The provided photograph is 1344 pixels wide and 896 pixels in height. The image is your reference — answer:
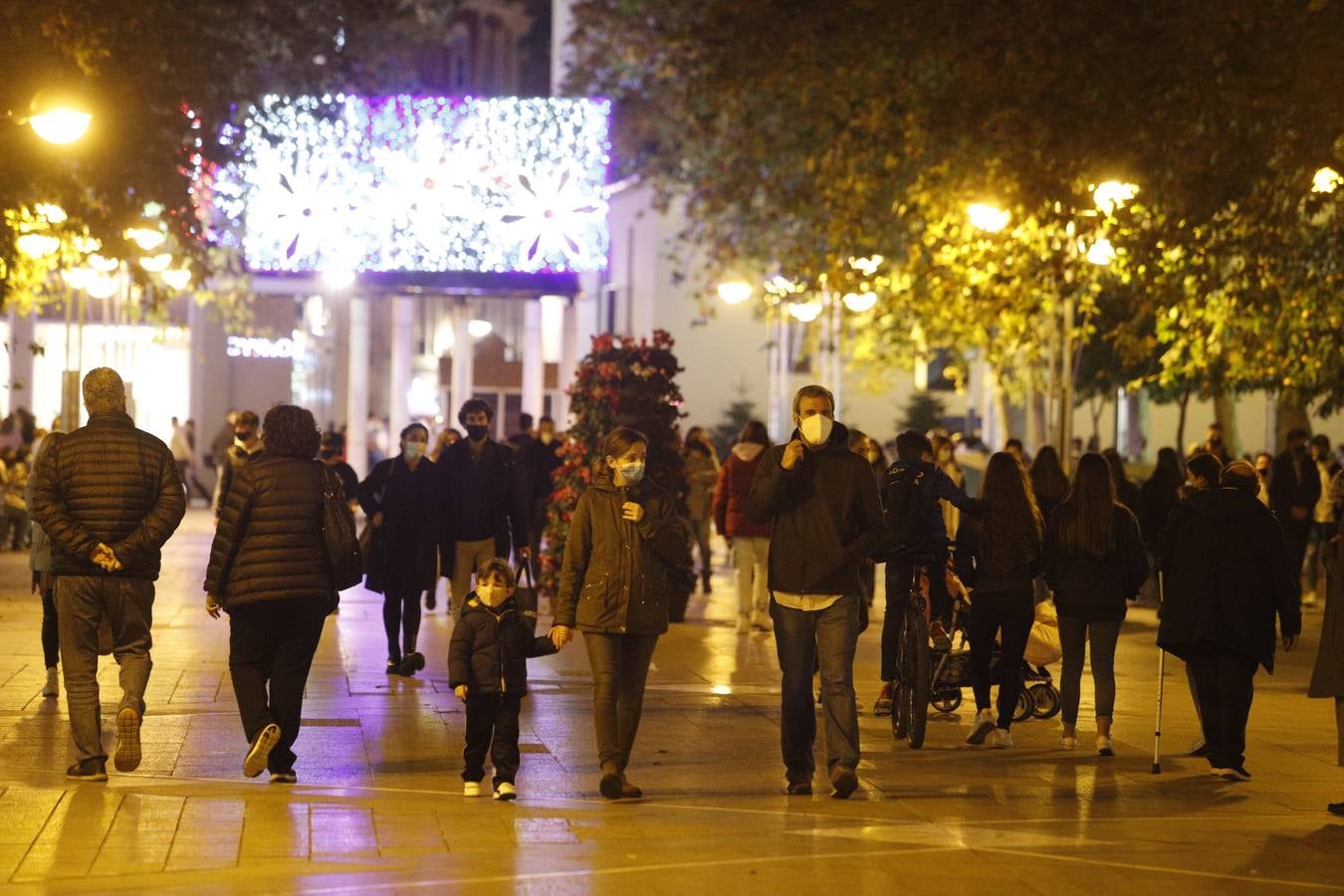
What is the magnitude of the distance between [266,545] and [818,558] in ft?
8.08

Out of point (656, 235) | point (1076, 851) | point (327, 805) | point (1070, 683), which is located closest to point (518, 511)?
point (1070, 683)

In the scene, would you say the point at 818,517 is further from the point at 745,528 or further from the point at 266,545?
the point at 745,528

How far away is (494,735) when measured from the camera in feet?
31.6

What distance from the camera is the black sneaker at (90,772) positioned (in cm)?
974

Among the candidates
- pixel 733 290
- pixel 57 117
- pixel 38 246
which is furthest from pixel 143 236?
pixel 733 290

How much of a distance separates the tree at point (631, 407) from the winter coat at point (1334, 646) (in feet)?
28.5

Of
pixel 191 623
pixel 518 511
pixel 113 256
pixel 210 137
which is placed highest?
pixel 210 137

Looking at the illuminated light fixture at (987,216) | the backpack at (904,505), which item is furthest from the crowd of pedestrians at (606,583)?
the illuminated light fixture at (987,216)

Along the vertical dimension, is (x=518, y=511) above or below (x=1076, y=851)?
above

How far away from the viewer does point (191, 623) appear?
18.2 metres

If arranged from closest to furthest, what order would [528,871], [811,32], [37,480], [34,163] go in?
[528,871] → [37,480] → [34,163] → [811,32]

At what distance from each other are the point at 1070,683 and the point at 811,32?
39.6 ft

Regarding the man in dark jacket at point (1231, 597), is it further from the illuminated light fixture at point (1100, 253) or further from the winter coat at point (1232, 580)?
the illuminated light fixture at point (1100, 253)

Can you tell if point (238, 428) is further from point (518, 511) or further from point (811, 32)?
point (811, 32)
